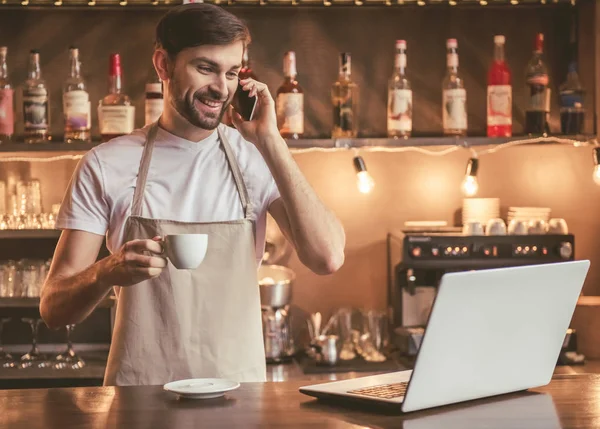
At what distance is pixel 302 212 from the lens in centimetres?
212

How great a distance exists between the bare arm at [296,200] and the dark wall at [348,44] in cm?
123

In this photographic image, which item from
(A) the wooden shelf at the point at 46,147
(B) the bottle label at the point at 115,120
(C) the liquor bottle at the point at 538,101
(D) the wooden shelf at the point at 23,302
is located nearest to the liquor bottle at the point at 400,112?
(C) the liquor bottle at the point at 538,101

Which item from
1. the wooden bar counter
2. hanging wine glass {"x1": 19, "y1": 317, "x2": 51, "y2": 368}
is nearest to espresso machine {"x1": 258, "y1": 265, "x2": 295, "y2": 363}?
hanging wine glass {"x1": 19, "y1": 317, "x2": 51, "y2": 368}

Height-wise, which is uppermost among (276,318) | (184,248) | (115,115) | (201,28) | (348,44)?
(348,44)

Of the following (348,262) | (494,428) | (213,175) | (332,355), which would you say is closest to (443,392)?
(494,428)

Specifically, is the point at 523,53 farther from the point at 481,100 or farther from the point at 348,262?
the point at 348,262

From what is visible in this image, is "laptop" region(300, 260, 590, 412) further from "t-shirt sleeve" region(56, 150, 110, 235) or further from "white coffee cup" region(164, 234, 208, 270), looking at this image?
"t-shirt sleeve" region(56, 150, 110, 235)

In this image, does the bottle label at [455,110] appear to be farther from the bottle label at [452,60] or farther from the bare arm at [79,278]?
the bare arm at [79,278]

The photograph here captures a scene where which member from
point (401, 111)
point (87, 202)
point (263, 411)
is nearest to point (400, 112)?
point (401, 111)

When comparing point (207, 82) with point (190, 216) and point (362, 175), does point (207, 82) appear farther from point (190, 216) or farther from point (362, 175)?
point (362, 175)

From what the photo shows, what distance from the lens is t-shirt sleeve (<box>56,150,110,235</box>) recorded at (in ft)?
6.84

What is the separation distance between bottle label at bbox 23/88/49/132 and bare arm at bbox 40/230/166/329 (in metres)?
1.20

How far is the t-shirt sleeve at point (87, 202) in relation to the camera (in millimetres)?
2086

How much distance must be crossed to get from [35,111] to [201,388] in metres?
1.84
